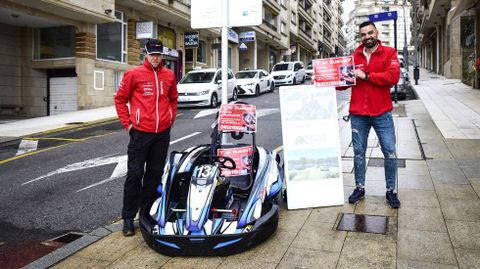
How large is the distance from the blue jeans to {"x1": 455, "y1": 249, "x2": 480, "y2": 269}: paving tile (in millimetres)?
1457

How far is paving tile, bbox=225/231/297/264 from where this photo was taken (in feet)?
12.3

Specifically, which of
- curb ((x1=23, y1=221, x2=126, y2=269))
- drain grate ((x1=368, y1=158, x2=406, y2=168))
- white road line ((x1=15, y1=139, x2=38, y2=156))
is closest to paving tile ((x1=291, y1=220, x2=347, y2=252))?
curb ((x1=23, y1=221, x2=126, y2=269))

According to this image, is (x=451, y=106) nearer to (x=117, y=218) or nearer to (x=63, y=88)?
(x=117, y=218)

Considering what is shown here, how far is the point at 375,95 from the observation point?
5.11m

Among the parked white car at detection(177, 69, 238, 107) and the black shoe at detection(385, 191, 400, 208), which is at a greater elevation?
the parked white car at detection(177, 69, 238, 107)

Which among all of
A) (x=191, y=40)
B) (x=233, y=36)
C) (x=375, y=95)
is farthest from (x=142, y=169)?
(x=233, y=36)

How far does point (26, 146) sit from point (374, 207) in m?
8.71

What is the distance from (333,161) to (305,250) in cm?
165

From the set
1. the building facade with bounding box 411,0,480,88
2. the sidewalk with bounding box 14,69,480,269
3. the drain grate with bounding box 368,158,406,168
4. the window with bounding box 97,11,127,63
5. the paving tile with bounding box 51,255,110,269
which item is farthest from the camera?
the building facade with bounding box 411,0,480,88

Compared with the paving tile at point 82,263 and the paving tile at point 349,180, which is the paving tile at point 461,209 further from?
the paving tile at point 82,263

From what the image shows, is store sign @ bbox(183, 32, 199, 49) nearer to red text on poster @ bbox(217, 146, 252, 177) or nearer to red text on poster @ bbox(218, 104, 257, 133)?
red text on poster @ bbox(218, 104, 257, 133)

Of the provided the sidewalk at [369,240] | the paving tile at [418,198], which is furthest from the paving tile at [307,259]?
the paving tile at [418,198]

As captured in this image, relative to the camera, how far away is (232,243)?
3787 millimetres

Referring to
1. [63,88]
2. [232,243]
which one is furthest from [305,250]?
[63,88]
